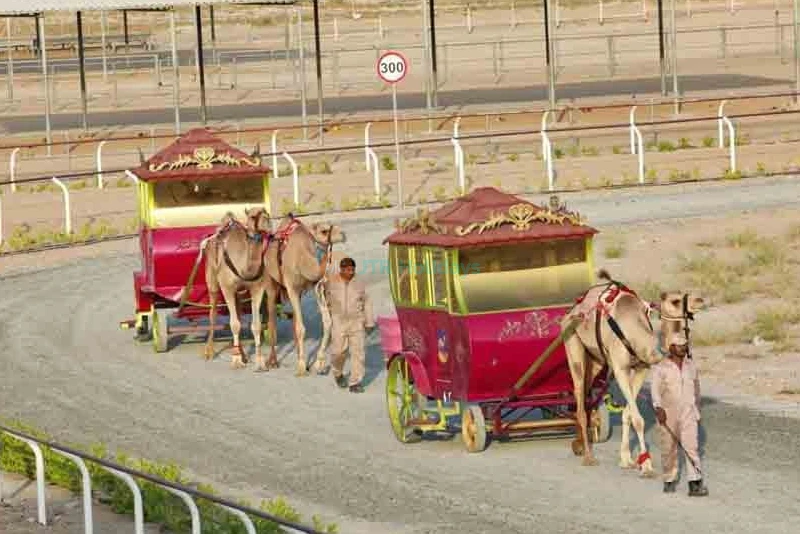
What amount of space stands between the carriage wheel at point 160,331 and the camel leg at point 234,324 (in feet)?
3.47

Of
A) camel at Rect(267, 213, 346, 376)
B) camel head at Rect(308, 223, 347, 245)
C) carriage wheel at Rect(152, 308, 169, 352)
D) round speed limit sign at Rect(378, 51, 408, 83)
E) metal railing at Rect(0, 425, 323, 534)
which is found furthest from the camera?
round speed limit sign at Rect(378, 51, 408, 83)

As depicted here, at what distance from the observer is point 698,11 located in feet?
260

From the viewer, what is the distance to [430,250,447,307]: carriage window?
56.0 ft

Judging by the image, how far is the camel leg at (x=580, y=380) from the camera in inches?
642

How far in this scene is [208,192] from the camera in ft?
79.9

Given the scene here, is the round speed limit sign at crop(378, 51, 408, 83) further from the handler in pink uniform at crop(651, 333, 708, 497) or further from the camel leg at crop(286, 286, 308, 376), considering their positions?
the handler in pink uniform at crop(651, 333, 708, 497)

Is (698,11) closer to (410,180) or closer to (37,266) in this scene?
(410,180)

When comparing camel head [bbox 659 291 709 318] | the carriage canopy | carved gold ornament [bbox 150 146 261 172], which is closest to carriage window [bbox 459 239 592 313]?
the carriage canopy

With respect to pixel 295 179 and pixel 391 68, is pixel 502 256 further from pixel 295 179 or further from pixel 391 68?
pixel 295 179

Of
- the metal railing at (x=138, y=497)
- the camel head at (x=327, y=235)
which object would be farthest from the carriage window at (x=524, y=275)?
the camel head at (x=327, y=235)

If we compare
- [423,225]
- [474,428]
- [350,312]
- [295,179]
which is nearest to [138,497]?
[474,428]

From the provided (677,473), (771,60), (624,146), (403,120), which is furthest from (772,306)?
(771,60)

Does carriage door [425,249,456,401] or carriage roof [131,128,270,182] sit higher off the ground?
carriage roof [131,128,270,182]

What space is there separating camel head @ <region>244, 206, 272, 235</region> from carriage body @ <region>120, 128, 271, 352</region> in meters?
1.14
